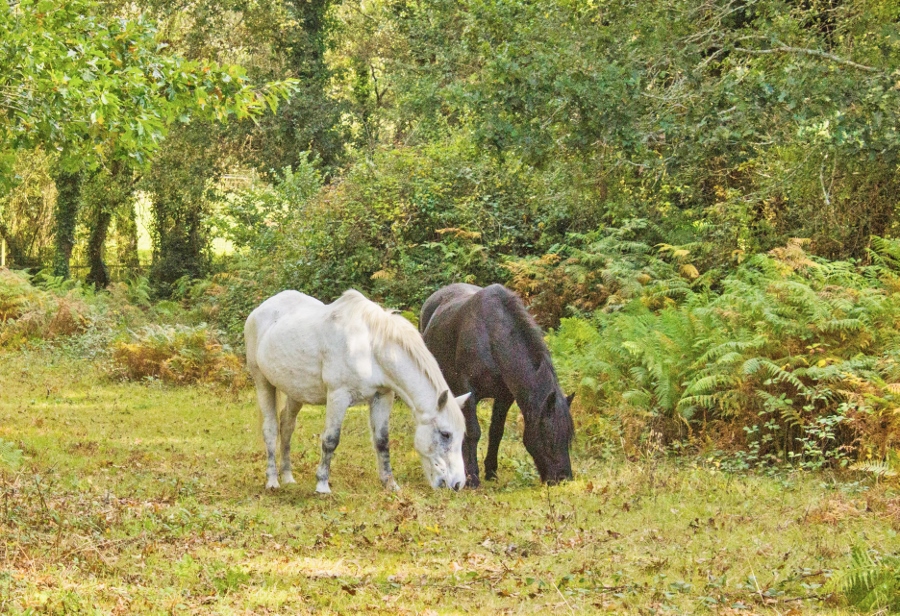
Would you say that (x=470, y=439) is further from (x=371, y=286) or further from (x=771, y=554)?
(x=371, y=286)

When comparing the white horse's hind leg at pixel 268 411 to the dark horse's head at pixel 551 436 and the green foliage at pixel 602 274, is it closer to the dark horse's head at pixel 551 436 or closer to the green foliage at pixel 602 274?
the dark horse's head at pixel 551 436

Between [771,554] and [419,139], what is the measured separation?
23.3 m

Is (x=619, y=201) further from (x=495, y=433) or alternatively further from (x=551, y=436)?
(x=551, y=436)

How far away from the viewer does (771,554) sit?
637 cm

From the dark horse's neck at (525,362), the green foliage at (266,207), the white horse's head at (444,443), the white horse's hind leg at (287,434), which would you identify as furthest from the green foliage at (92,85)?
the green foliage at (266,207)

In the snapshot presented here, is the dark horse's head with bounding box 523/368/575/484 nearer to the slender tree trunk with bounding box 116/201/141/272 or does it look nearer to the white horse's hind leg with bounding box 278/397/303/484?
the white horse's hind leg with bounding box 278/397/303/484

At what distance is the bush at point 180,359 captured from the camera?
15.6 meters

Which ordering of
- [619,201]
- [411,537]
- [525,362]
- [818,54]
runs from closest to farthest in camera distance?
[411,537] < [525,362] < [818,54] < [619,201]

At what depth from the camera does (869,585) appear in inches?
214

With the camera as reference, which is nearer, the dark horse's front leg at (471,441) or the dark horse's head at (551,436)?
the dark horse's head at (551,436)

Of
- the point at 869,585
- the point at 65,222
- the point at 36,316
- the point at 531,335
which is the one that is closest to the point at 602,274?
the point at 531,335

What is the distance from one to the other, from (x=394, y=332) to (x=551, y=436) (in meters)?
1.68

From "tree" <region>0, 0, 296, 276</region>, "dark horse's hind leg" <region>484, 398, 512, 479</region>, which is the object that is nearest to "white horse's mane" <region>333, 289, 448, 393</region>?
"dark horse's hind leg" <region>484, 398, 512, 479</region>

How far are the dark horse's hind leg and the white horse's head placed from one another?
3.95 ft
